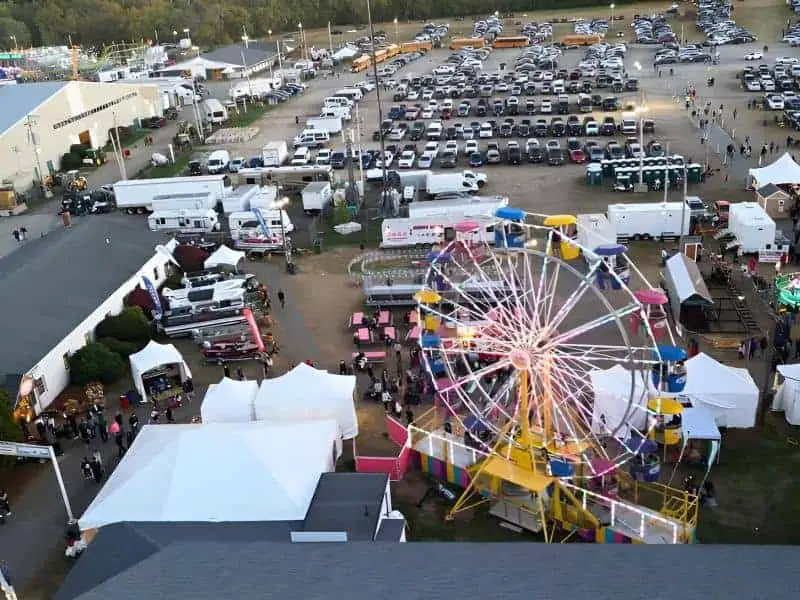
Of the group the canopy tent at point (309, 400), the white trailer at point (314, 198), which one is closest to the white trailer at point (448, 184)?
the white trailer at point (314, 198)

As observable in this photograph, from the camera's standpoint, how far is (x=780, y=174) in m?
33.3

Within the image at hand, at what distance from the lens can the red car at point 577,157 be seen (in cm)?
4150

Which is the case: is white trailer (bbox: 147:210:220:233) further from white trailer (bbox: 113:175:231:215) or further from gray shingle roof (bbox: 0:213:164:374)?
white trailer (bbox: 113:175:231:215)

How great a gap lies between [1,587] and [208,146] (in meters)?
40.2

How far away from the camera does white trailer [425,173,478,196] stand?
3716cm

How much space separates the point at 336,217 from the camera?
3569 cm

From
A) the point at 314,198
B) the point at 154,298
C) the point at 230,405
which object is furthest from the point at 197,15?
the point at 230,405

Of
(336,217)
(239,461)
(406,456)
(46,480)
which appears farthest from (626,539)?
(336,217)

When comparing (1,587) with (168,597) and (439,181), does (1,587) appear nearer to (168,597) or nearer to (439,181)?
(168,597)

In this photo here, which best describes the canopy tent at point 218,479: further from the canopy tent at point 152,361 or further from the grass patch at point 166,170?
the grass patch at point 166,170

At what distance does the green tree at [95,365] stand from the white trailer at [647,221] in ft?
58.5

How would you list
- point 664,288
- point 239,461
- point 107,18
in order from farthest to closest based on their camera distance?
point 107,18
point 664,288
point 239,461

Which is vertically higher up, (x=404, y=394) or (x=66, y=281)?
(x=66, y=281)

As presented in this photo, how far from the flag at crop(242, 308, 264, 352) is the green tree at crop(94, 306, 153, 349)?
2.97 m
